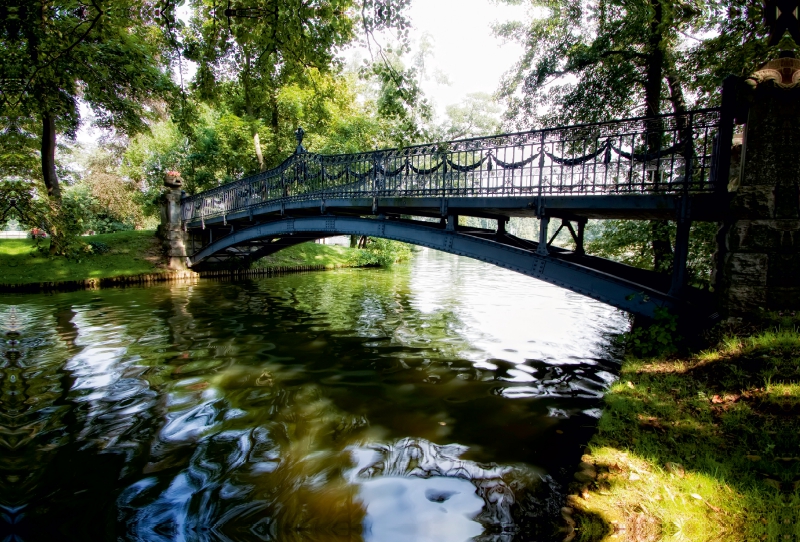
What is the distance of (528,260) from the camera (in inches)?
294

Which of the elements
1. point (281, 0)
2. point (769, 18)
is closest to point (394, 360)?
point (281, 0)

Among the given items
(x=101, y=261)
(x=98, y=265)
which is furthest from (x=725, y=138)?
(x=101, y=261)

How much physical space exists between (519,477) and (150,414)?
4188 millimetres

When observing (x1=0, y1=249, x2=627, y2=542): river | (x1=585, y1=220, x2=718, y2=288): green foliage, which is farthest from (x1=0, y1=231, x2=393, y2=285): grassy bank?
(x1=585, y1=220, x2=718, y2=288): green foliage

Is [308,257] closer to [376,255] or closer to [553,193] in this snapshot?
[376,255]

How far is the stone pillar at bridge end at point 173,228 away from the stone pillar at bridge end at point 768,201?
20.2 meters

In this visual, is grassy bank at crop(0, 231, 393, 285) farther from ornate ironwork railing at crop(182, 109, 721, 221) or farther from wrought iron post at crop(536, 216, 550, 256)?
wrought iron post at crop(536, 216, 550, 256)

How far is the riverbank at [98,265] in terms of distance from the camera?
15.1m

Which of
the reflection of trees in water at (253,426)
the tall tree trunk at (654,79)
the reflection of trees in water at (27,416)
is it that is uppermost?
the tall tree trunk at (654,79)

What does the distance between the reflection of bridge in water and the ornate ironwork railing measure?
0.08 ft

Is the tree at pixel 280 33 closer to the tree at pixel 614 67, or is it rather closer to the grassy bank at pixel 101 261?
the tree at pixel 614 67

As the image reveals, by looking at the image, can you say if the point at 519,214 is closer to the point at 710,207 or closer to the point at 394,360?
the point at 710,207

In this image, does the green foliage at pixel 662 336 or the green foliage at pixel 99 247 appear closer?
the green foliage at pixel 662 336

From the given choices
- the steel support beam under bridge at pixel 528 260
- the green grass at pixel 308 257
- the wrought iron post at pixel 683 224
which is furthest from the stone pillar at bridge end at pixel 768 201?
the green grass at pixel 308 257
